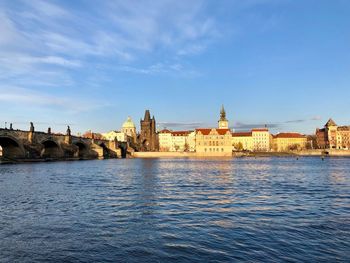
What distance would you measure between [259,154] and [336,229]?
176257 millimetres

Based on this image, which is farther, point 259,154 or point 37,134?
point 259,154

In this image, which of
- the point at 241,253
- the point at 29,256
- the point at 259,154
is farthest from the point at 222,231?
the point at 259,154

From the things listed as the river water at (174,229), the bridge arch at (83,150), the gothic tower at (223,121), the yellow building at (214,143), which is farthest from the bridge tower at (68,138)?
the gothic tower at (223,121)

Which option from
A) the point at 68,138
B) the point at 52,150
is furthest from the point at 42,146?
the point at 68,138

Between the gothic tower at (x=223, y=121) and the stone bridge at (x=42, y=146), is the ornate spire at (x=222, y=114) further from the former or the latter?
the stone bridge at (x=42, y=146)

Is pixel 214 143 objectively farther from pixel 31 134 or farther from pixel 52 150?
pixel 31 134

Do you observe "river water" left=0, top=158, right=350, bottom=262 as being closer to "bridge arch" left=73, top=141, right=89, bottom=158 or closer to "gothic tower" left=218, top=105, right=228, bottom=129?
"bridge arch" left=73, top=141, right=89, bottom=158

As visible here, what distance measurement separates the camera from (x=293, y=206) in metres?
19.3

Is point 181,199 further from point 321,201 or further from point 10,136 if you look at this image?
point 10,136

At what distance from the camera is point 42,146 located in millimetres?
93688

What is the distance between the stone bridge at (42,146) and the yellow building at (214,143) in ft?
158

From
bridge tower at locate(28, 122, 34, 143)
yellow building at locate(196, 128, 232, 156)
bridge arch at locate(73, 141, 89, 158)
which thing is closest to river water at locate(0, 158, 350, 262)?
bridge tower at locate(28, 122, 34, 143)

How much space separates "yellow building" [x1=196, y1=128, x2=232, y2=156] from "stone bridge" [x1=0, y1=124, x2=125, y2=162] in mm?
48076

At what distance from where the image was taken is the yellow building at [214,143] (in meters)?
171
